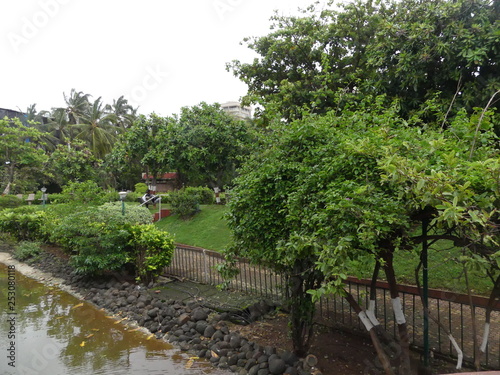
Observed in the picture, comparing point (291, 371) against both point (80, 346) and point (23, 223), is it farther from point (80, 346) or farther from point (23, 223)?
point (23, 223)

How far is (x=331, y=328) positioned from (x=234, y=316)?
1.61 metres

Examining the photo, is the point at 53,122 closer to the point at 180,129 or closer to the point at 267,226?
the point at 180,129

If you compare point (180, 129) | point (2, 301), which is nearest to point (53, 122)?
point (180, 129)

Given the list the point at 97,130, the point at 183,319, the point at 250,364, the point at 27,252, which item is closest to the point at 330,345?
the point at 250,364

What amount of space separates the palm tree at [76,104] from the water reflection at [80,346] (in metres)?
32.3

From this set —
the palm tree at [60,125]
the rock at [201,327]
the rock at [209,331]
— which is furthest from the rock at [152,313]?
the palm tree at [60,125]

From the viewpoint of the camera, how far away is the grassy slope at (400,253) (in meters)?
5.42

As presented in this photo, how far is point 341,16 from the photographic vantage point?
11141mm

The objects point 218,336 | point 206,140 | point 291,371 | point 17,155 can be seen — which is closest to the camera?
point 291,371

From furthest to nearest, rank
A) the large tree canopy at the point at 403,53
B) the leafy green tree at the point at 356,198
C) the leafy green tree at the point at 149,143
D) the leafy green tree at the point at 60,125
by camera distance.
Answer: the leafy green tree at the point at 60,125
the leafy green tree at the point at 149,143
the large tree canopy at the point at 403,53
the leafy green tree at the point at 356,198

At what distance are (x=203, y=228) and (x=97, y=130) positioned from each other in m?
21.3

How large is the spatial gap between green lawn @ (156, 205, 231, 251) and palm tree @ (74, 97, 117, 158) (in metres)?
16.9

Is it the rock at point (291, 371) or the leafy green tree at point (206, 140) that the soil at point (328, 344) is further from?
the leafy green tree at point (206, 140)

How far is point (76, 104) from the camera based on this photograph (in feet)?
121
